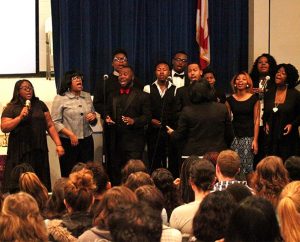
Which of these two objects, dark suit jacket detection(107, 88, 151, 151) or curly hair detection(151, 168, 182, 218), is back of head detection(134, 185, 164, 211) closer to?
curly hair detection(151, 168, 182, 218)

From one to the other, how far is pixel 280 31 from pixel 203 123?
10.3 ft

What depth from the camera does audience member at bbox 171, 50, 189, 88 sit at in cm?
830

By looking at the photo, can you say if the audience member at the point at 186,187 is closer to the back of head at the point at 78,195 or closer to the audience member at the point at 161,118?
the back of head at the point at 78,195

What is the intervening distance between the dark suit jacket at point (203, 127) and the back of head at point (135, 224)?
3776mm

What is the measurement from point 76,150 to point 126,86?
2.87 feet

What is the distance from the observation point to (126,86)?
778 centimetres

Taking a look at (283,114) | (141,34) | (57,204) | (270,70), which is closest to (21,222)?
(57,204)

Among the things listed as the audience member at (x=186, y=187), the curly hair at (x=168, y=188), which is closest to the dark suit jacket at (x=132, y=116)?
the audience member at (x=186, y=187)

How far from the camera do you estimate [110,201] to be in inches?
136

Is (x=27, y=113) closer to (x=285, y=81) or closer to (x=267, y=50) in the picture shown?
(x=285, y=81)

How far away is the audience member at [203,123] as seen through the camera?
6453mm

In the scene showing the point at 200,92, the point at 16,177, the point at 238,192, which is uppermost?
the point at 200,92

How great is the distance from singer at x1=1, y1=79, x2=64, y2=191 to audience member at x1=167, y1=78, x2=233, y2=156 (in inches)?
61.3

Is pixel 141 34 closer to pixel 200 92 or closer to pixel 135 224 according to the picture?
pixel 200 92
